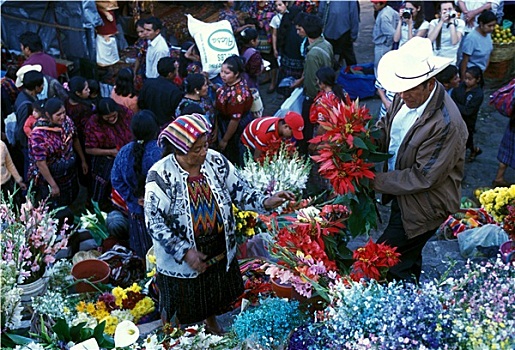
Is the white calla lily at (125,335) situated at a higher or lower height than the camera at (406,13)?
lower

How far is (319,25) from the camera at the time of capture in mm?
6883

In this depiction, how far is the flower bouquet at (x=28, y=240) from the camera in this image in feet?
10.4

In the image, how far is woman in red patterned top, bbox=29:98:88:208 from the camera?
17.5 feet

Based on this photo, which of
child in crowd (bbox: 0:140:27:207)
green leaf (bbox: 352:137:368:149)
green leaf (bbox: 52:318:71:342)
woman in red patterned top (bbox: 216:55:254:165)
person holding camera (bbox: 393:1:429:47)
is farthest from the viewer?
person holding camera (bbox: 393:1:429:47)

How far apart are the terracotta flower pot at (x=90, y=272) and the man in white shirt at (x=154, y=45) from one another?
11.0ft

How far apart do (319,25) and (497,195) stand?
9.64ft

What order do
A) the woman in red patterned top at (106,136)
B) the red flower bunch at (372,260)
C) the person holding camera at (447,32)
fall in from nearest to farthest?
the red flower bunch at (372,260) → the woman in red patterned top at (106,136) → the person holding camera at (447,32)

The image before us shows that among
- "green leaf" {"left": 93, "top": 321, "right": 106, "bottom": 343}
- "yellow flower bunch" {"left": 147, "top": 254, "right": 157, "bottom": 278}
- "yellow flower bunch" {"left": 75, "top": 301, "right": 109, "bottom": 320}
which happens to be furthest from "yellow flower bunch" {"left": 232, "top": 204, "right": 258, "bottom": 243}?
"green leaf" {"left": 93, "top": 321, "right": 106, "bottom": 343}

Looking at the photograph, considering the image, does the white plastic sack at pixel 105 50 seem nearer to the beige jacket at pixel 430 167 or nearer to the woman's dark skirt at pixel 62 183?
the woman's dark skirt at pixel 62 183

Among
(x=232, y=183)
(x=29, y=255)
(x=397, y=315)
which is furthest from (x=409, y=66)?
(x=29, y=255)

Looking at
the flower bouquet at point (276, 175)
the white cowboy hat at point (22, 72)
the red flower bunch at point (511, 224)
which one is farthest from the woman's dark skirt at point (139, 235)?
the red flower bunch at point (511, 224)

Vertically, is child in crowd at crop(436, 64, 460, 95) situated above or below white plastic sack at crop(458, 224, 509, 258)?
above

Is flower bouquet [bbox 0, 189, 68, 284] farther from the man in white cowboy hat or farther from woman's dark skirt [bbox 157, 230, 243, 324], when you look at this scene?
the man in white cowboy hat

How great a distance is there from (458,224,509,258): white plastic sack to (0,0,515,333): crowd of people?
0.78 metres
